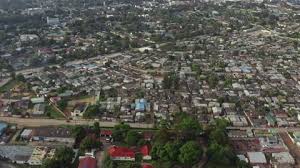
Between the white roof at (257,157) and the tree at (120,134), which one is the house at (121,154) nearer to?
the tree at (120,134)

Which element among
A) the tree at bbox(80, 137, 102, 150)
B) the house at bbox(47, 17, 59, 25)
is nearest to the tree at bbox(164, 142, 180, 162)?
the tree at bbox(80, 137, 102, 150)

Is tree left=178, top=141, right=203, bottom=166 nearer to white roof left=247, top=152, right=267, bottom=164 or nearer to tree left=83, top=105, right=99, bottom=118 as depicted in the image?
white roof left=247, top=152, right=267, bottom=164

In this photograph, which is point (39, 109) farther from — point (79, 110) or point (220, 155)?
point (220, 155)

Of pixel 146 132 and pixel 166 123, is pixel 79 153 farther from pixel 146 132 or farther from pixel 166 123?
pixel 166 123

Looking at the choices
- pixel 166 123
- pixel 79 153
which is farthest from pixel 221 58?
pixel 79 153

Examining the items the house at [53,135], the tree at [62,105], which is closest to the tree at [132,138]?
the house at [53,135]

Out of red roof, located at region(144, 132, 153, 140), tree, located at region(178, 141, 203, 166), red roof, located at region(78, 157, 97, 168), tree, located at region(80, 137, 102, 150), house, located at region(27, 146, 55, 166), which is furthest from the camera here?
red roof, located at region(144, 132, 153, 140)
